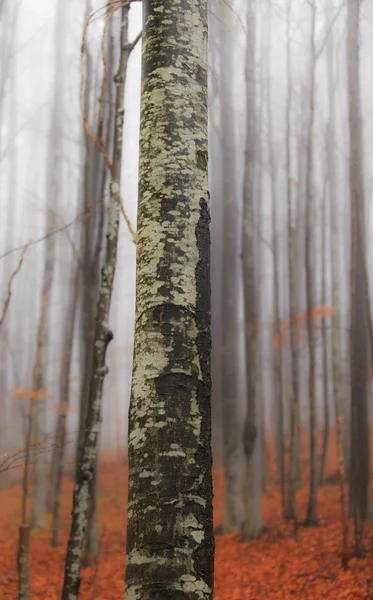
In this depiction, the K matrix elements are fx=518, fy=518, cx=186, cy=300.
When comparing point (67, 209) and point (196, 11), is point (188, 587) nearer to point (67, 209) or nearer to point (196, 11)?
point (196, 11)

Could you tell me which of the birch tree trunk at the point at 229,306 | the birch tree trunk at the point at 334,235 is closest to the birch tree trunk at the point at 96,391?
the birch tree trunk at the point at 229,306

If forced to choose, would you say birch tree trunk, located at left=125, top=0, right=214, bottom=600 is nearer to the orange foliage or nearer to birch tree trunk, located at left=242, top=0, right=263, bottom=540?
birch tree trunk, located at left=242, top=0, right=263, bottom=540

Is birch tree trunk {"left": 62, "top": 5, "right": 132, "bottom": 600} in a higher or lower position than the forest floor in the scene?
higher

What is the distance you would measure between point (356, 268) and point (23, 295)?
19053mm

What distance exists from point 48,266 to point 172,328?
10656 mm

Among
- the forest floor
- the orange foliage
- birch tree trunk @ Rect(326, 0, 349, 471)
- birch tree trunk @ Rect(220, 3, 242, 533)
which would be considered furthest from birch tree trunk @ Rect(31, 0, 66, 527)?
the orange foliage

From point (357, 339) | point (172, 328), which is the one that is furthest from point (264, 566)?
point (172, 328)

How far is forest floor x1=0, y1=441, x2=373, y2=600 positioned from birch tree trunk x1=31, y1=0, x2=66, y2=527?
35.8 inches

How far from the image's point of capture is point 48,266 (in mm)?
11969

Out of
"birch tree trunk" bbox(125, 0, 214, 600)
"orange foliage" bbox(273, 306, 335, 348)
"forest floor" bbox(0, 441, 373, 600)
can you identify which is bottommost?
"forest floor" bbox(0, 441, 373, 600)

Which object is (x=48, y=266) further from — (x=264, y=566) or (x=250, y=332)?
(x=264, y=566)

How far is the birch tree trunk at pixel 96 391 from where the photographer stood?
4.25 meters

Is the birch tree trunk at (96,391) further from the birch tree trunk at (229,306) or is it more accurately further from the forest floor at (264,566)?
the birch tree trunk at (229,306)

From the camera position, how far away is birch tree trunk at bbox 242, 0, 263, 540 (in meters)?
8.73
